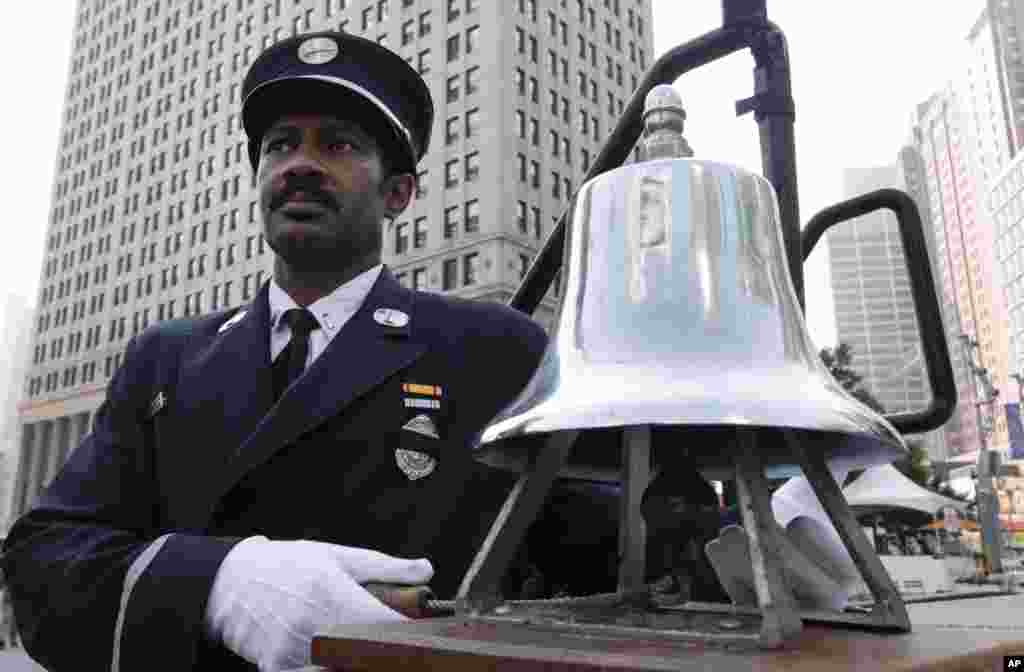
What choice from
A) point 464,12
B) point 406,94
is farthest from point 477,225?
point 406,94

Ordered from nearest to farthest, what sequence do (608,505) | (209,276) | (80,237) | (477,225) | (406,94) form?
(608,505)
(406,94)
(477,225)
(209,276)
(80,237)

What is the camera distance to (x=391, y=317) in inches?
76.7

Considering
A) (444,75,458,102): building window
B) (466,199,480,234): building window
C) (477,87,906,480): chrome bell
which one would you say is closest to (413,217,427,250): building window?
(466,199,480,234): building window

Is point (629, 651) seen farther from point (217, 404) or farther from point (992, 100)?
point (992, 100)

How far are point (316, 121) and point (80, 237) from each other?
237 ft

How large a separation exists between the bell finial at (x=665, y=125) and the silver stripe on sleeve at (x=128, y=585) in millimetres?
1051

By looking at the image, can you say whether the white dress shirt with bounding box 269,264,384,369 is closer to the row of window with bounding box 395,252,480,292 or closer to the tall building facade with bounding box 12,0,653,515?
the tall building facade with bounding box 12,0,653,515

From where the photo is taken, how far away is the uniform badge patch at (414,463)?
1755 millimetres

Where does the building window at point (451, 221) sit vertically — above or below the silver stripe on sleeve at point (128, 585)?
above

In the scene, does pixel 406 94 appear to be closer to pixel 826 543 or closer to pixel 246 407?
pixel 246 407

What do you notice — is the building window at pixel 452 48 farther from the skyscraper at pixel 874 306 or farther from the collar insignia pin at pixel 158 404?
the skyscraper at pixel 874 306

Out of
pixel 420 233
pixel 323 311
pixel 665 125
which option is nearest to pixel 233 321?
pixel 323 311

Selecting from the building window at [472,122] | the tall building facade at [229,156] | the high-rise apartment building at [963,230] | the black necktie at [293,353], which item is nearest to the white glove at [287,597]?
the black necktie at [293,353]

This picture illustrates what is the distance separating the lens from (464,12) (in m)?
42.9
